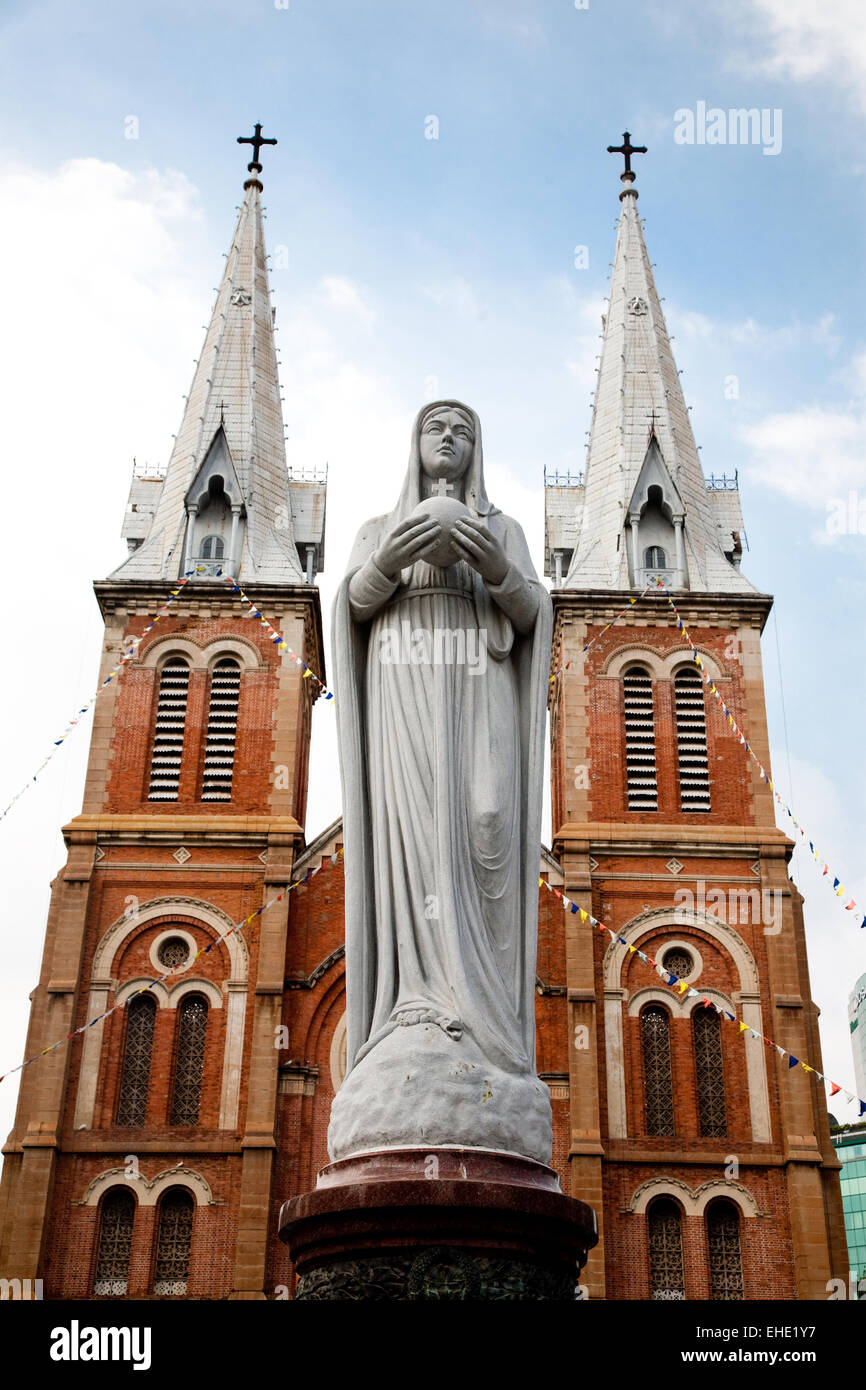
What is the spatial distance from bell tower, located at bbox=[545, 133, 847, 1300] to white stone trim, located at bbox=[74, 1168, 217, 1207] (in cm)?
592

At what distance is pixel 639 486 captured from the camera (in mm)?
32500

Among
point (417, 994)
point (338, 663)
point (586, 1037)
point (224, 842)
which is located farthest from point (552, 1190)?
point (224, 842)

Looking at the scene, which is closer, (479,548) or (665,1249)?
(479,548)

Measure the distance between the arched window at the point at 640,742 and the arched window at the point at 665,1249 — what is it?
707cm

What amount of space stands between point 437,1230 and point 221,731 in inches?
960

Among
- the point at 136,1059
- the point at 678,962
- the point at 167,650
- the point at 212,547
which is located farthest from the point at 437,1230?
the point at 212,547

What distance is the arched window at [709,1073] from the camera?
25.8m

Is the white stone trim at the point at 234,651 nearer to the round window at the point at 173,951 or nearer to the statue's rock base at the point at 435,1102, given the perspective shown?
the round window at the point at 173,951

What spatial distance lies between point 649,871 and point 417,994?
73.6 feet

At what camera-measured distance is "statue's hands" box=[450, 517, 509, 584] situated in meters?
6.05

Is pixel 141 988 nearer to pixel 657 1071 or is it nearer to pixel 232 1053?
pixel 232 1053

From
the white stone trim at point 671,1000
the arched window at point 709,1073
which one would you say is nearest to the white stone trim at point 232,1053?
the white stone trim at point 671,1000
